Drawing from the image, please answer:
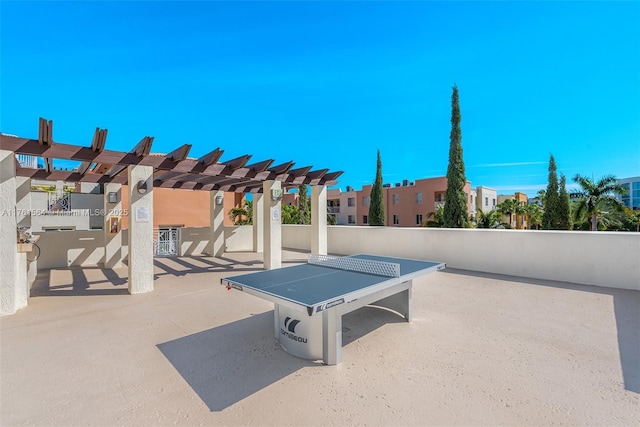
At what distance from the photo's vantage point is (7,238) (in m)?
5.20

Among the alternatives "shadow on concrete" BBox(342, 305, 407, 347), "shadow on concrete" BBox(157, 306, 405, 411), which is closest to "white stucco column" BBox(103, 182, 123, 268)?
"shadow on concrete" BBox(157, 306, 405, 411)

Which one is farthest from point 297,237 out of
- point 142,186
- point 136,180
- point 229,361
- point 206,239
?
point 229,361

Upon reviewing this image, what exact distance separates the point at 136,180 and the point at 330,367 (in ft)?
20.6

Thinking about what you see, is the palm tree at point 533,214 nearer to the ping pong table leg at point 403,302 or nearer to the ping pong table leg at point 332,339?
the ping pong table leg at point 403,302

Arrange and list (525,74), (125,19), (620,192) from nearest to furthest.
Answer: (125,19) < (525,74) < (620,192)

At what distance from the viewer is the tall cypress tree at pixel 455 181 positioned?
52.4 ft

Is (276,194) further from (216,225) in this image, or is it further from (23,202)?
(23,202)

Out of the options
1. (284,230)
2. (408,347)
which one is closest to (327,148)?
(284,230)

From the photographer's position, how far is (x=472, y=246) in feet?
28.9

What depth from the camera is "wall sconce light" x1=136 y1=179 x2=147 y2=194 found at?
21.7 feet

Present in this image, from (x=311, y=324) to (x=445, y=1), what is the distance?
10.7 m

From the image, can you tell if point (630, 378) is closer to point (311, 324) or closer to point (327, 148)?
point (311, 324)

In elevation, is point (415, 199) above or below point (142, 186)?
above

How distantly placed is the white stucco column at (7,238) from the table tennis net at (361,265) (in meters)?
5.69
